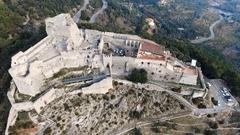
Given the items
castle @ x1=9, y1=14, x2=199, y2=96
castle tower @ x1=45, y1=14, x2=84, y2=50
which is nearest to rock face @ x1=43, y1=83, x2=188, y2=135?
castle @ x1=9, y1=14, x2=199, y2=96

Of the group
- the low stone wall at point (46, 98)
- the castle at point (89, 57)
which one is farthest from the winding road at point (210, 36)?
the low stone wall at point (46, 98)

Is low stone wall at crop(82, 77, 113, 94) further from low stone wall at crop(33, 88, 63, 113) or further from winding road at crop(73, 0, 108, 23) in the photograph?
winding road at crop(73, 0, 108, 23)

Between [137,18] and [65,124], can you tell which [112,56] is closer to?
[65,124]

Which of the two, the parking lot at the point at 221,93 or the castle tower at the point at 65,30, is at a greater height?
the castle tower at the point at 65,30

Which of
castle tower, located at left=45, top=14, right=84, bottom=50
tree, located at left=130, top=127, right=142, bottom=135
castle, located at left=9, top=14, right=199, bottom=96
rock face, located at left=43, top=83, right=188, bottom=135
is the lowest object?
tree, located at left=130, top=127, right=142, bottom=135

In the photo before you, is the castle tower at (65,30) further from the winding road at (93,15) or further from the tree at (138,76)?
the winding road at (93,15)

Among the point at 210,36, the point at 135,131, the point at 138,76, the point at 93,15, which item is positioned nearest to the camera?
the point at 135,131

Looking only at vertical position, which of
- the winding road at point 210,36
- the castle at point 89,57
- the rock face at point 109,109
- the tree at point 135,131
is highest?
the castle at point 89,57

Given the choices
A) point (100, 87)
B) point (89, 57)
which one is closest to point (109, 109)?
point (100, 87)

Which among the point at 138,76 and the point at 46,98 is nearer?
the point at 46,98

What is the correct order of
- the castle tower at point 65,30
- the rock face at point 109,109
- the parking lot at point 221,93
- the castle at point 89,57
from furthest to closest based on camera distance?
the parking lot at point 221,93
the castle tower at point 65,30
the castle at point 89,57
the rock face at point 109,109

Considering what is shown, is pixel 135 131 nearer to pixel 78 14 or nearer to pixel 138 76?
pixel 138 76
